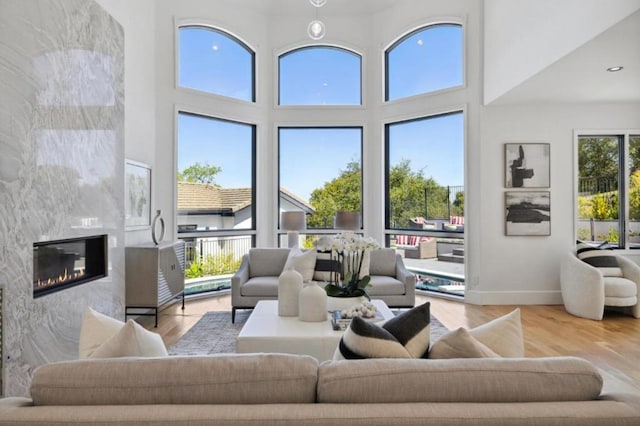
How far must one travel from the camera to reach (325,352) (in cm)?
273

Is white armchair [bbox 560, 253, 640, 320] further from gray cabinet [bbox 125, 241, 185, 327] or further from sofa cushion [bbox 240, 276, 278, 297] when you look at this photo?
gray cabinet [bbox 125, 241, 185, 327]

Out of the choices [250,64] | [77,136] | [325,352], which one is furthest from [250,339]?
[250,64]

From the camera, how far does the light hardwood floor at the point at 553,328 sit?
11.5 feet

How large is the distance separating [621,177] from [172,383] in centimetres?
640

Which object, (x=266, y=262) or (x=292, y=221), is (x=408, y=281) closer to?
(x=266, y=262)

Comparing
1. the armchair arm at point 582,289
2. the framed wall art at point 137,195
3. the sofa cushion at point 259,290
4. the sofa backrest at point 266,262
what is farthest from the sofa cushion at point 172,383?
the armchair arm at point 582,289

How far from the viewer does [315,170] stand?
6762mm

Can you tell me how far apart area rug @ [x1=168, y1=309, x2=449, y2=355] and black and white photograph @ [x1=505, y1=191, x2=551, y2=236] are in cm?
184

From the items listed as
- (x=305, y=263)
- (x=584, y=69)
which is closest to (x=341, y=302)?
(x=305, y=263)

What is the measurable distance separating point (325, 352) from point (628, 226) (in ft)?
16.7

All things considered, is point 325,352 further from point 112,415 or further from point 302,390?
point 112,415

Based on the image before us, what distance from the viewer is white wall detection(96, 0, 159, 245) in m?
4.56

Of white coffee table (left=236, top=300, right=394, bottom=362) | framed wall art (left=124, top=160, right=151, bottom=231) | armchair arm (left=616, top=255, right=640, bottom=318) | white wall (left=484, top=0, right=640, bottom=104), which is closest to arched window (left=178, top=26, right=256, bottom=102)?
framed wall art (left=124, top=160, right=151, bottom=231)

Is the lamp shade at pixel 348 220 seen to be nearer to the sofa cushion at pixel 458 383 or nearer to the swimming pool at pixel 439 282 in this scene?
the swimming pool at pixel 439 282
